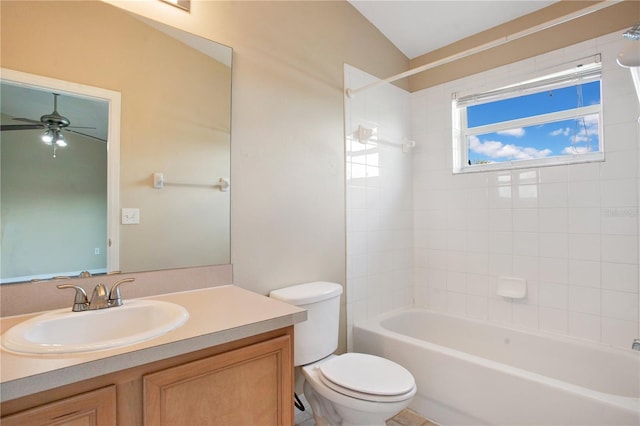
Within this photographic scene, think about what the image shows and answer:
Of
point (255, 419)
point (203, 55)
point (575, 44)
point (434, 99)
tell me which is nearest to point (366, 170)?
point (434, 99)

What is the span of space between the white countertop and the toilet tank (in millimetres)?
364

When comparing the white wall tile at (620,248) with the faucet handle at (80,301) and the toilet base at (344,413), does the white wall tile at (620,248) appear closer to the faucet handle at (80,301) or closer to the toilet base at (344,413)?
the toilet base at (344,413)

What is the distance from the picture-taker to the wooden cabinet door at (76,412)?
73 cm

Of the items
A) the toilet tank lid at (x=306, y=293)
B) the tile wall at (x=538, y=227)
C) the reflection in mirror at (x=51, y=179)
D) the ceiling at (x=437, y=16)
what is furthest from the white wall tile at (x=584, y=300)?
the reflection in mirror at (x=51, y=179)

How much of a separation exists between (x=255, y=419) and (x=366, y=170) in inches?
70.2

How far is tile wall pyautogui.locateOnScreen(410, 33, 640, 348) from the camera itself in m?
1.96

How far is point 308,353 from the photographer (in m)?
1.76

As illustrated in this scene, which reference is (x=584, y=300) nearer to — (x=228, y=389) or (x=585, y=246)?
(x=585, y=246)

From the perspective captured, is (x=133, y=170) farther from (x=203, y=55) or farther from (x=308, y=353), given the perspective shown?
(x=308, y=353)

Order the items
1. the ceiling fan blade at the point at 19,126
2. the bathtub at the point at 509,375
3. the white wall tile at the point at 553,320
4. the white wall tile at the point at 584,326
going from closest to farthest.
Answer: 1. the ceiling fan blade at the point at 19,126
2. the bathtub at the point at 509,375
3. the white wall tile at the point at 584,326
4. the white wall tile at the point at 553,320

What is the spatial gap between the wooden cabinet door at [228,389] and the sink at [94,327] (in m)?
0.15

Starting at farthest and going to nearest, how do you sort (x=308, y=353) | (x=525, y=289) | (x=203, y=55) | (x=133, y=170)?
(x=525, y=289) → (x=308, y=353) → (x=203, y=55) → (x=133, y=170)

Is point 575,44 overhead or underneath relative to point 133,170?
overhead

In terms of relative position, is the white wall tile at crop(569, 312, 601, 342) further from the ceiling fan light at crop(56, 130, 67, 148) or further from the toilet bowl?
the ceiling fan light at crop(56, 130, 67, 148)
